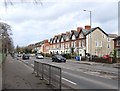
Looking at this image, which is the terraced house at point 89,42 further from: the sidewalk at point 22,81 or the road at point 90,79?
the sidewalk at point 22,81

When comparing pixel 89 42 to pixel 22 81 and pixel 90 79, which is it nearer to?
pixel 90 79

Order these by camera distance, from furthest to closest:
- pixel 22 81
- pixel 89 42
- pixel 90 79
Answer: pixel 89 42 → pixel 90 79 → pixel 22 81

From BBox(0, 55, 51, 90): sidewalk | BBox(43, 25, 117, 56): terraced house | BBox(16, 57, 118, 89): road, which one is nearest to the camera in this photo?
BBox(0, 55, 51, 90): sidewalk

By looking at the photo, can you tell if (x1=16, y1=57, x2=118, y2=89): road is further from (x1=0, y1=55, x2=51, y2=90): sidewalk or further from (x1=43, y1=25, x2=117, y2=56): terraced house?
(x1=43, y1=25, x2=117, y2=56): terraced house

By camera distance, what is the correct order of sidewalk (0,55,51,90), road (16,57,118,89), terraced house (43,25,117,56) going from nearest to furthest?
sidewalk (0,55,51,90) < road (16,57,118,89) < terraced house (43,25,117,56)

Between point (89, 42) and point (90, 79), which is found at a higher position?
point (89, 42)

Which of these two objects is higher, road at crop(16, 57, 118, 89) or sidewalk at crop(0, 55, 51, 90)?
sidewalk at crop(0, 55, 51, 90)

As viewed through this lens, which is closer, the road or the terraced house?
the road

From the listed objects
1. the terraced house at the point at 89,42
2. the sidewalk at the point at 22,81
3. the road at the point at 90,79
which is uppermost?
the terraced house at the point at 89,42

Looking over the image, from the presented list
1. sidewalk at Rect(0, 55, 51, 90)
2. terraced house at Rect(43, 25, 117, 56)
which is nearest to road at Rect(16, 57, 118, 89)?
sidewalk at Rect(0, 55, 51, 90)

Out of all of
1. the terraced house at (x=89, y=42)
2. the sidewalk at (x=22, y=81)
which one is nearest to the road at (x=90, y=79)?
the sidewalk at (x=22, y=81)

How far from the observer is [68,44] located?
105 meters

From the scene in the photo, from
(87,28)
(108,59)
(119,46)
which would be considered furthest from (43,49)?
(108,59)

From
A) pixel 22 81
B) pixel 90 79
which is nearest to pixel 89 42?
pixel 90 79
